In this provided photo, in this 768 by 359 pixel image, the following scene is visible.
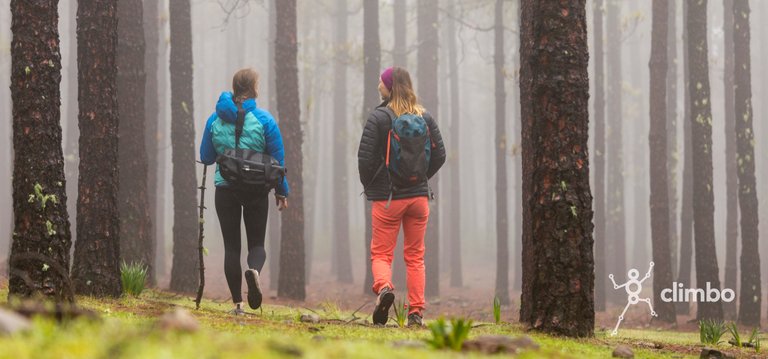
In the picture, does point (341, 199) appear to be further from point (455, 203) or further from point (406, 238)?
point (406, 238)

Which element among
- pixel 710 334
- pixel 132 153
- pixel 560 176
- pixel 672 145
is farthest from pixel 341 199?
pixel 560 176

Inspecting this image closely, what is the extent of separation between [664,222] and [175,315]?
14533mm

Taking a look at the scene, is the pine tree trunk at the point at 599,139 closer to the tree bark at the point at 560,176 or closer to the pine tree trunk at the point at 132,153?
the pine tree trunk at the point at 132,153

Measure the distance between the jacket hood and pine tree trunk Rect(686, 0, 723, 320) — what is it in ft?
34.2

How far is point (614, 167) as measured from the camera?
25953 mm

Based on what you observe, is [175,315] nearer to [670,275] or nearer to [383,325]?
[383,325]

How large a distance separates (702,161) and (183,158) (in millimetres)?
9750

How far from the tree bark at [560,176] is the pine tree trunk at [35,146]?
13.1 feet

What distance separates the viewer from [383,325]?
741 cm

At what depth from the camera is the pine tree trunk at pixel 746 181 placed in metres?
16.0

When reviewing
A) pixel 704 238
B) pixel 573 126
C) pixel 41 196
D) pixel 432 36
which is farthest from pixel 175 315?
pixel 432 36

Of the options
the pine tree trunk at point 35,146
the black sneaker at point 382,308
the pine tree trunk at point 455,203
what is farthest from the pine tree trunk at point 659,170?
the pine tree trunk at point 35,146

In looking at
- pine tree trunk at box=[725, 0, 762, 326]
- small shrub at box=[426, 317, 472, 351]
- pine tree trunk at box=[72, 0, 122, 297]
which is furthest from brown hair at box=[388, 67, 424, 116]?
pine tree trunk at box=[725, 0, 762, 326]

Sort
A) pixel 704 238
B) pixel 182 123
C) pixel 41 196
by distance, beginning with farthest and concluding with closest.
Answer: pixel 704 238 → pixel 182 123 → pixel 41 196
